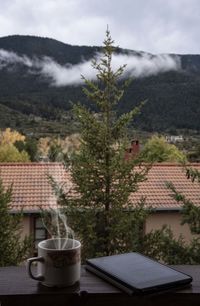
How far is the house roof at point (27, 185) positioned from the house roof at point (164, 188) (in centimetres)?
211

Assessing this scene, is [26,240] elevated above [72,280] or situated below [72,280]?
below

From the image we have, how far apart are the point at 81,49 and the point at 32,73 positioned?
982 centimetres

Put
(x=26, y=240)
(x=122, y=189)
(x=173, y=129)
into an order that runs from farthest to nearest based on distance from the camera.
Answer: (x=173, y=129)
(x=122, y=189)
(x=26, y=240)

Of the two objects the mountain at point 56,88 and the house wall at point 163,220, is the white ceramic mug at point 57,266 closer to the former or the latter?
the house wall at point 163,220

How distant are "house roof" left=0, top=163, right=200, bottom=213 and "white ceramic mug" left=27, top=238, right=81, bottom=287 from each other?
7.73m

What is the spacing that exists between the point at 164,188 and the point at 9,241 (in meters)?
6.29

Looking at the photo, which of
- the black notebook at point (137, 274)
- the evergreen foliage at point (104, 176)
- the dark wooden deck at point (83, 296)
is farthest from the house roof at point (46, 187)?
the dark wooden deck at point (83, 296)

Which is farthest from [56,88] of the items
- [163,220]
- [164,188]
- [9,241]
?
[9,241]

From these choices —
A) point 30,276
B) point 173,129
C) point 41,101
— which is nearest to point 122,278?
point 30,276

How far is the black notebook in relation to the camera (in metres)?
1.20

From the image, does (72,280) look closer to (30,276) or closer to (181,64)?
(30,276)

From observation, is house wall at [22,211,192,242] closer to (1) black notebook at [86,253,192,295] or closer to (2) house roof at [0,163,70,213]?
(2) house roof at [0,163,70,213]

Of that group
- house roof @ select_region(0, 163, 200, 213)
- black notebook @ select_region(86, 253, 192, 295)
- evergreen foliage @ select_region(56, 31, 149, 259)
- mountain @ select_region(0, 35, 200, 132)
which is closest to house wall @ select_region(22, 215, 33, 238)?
house roof @ select_region(0, 163, 200, 213)

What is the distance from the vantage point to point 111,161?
505 centimetres
